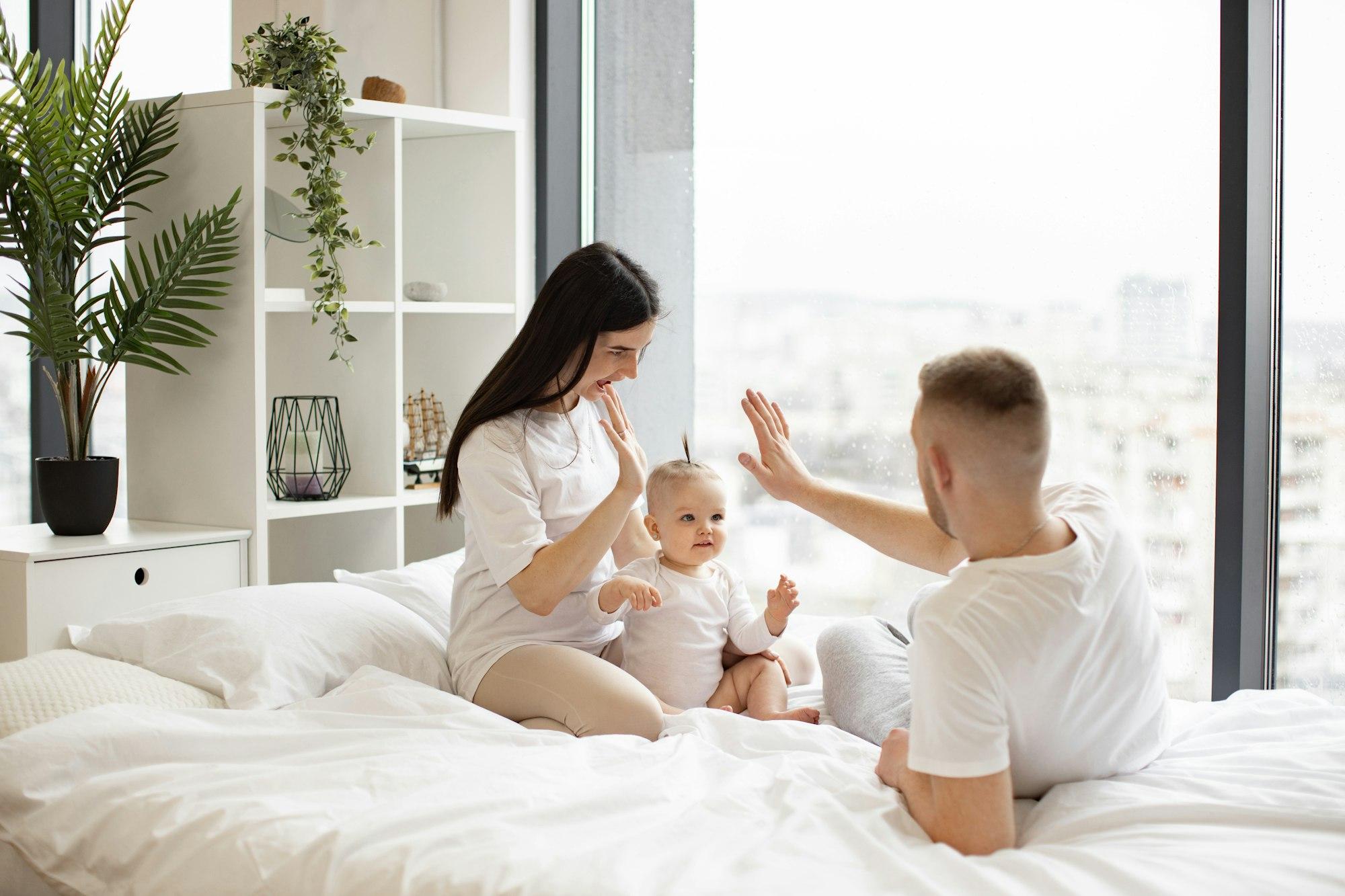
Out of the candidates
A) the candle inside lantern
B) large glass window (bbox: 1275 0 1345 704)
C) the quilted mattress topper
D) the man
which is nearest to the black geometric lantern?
the candle inside lantern

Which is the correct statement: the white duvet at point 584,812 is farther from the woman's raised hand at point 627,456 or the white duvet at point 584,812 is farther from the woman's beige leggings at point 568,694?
the woman's raised hand at point 627,456

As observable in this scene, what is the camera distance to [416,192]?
327 cm

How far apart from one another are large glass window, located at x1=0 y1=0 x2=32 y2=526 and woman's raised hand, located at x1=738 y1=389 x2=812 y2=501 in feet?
8.18

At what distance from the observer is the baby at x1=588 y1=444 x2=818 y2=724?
208 cm

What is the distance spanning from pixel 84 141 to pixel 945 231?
1940 mm

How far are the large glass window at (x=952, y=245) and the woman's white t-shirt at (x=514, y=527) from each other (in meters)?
1.09

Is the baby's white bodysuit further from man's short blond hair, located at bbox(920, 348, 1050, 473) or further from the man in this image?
man's short blond hair, located at bbox(920, 348, 1050, 473)

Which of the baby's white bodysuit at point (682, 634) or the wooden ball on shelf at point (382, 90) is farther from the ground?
the wooden ball on shelf at point (382, 90)

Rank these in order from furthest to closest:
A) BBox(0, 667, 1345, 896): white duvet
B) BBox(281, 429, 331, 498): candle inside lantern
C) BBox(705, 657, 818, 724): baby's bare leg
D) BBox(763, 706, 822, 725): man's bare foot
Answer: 1. BBox(281, 429, 331, 498): candle inside lantern
2. BBox(705, 657, 818, 724): baby's bare leg
3. BBox(763, 706, 822, 725): man's bare foot
4. BBox(0, 667, 1345, 896): white duvet

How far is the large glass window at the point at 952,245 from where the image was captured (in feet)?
8.52

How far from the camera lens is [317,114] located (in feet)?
8.60

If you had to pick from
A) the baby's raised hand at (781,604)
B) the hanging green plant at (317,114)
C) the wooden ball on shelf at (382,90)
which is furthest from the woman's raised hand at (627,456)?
the wooden ball on shelf at (382,90)

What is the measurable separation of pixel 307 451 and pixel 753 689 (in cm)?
127

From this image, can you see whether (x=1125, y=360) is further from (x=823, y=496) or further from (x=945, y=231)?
(x=823, y=496)
